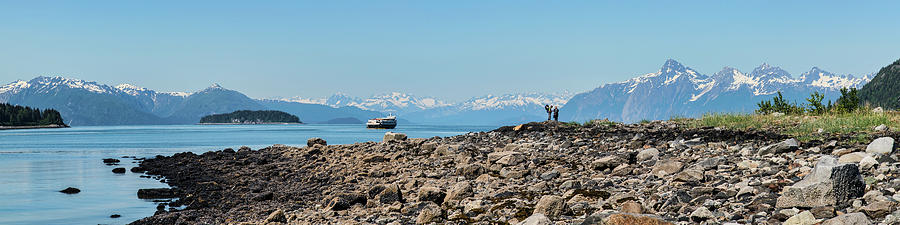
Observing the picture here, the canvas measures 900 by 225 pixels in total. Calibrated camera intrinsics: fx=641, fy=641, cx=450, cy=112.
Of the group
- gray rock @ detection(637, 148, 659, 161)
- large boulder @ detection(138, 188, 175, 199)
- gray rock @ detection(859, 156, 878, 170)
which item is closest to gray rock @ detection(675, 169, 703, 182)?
gray rock @ detection(859, 156, 878, 170)

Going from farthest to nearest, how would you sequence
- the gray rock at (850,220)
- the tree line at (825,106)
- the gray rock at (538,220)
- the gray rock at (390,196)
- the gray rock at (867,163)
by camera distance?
the tree line at (825,106), the gray rock at (390,196), the gray rock at (867,163), the gray rock at (538,220), the gray rock at (850,220)

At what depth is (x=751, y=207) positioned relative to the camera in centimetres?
1084

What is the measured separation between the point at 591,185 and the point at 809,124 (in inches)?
488

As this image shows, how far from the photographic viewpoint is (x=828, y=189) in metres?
10.3

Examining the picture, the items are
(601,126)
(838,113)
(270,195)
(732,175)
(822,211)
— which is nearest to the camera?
(822,211)

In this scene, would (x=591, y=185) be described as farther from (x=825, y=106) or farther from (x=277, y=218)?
(x=825, y=106)

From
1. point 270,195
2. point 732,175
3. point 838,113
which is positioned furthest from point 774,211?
point 838,113

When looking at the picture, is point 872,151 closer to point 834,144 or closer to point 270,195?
point 834,144

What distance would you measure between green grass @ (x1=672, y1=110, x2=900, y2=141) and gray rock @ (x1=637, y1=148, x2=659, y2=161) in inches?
176

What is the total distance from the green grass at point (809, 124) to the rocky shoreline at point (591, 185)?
119 cm

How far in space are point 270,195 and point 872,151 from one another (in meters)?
19.5

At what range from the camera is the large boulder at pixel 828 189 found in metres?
10.3

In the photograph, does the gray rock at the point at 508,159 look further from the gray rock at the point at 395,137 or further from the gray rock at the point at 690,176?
the gray rock at the point at 395,137

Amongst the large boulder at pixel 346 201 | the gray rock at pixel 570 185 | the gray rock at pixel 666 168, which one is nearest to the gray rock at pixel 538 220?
the gray rock at pixel 570 185
